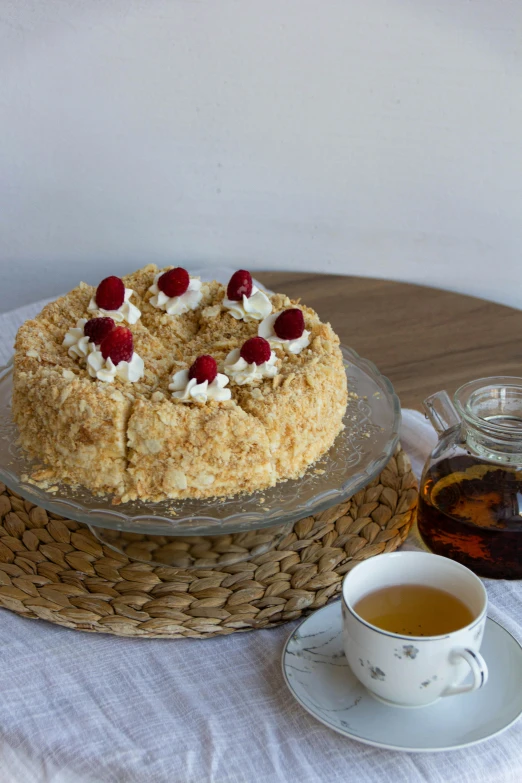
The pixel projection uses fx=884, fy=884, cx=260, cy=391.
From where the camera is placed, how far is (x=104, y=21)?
2201mm

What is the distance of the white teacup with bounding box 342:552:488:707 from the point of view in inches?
38.7

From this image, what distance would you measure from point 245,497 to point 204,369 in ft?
0.64

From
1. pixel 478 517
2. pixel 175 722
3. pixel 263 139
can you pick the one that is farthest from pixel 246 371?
pixel 263 139

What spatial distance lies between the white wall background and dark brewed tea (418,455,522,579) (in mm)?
1299

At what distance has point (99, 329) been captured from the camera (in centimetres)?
138

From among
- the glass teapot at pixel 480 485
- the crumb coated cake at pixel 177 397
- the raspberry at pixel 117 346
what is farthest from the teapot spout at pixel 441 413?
the raspberry at pixel 117 346

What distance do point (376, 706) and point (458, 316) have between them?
1.27m

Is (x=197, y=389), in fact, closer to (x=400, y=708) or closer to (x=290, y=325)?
(x=290, y=325)

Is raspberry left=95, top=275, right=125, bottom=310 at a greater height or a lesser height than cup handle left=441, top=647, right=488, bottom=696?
greater

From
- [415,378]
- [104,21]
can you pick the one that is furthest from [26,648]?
[104,21]

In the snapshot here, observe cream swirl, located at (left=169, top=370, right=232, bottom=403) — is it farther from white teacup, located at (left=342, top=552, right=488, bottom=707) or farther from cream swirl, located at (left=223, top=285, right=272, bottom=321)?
white teacup, located at (left=342, top=552, right=488, bottom=707)

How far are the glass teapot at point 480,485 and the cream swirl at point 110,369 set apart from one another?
49 cm

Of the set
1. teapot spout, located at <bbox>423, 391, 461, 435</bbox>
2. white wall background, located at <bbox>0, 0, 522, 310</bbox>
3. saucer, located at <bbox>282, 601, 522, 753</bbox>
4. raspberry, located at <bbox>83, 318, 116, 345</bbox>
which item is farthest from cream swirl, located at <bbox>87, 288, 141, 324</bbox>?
white wall background, located at <bbox>0, 0, 522, 310</bbox>

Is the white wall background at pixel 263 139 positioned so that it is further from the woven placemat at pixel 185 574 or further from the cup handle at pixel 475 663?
→ the cup handle at pixel 475 663
